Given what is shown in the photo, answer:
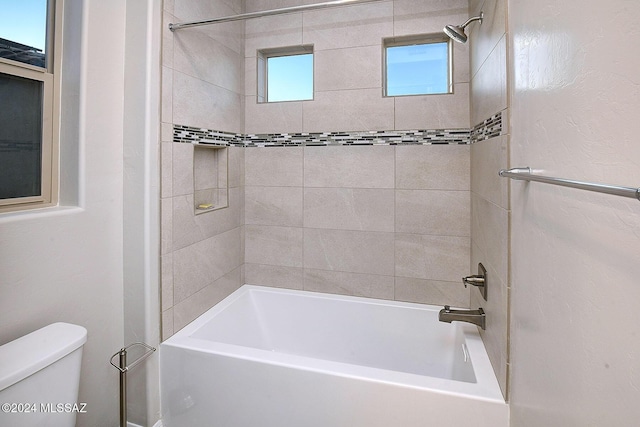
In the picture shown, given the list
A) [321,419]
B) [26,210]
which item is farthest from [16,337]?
[321,419]

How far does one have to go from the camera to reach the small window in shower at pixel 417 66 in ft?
7.22

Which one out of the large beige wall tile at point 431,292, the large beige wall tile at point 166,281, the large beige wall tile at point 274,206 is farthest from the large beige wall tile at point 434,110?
the large beige wall tile at point 166,281

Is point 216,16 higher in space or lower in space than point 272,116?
higher

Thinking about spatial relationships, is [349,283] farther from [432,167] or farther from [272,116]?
[272,116]

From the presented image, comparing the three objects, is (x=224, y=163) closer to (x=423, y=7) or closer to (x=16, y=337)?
(x=16, y=337)

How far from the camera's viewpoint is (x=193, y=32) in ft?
6.17

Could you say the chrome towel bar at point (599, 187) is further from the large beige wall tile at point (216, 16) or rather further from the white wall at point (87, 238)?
the large beige wall tile at point (216, 16)

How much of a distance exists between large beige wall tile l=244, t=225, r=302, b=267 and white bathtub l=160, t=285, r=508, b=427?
23 cm

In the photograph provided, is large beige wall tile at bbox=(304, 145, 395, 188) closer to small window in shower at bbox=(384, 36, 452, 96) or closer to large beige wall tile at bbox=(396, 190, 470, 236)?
large beige wall tile at bbox=(396, 190, 470, 236)

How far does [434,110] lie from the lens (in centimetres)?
213

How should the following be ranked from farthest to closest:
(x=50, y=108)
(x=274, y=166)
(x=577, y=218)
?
(x=274, y=166) → (x=50, y=108) → (x=577, y=218)

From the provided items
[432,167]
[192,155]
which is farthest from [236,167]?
[432,167]

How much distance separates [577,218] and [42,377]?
1694 mm

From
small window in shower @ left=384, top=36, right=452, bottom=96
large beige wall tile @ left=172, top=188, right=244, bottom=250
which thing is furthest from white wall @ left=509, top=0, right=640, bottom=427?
large beige wall tile @ left=172, top=188, right=244, bottom=250
